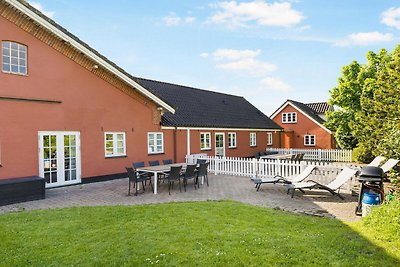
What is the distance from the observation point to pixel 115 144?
48.9 feet

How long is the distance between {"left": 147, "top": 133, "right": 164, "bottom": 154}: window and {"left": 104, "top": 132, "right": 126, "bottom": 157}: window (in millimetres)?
1639

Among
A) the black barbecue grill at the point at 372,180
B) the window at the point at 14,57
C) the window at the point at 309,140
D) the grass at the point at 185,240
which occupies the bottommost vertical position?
the grass at the point at 185,240

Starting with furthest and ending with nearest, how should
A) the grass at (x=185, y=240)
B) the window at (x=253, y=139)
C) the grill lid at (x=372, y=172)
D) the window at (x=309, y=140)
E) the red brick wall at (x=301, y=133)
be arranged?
the window at (x=309, y=140)
the red brick wall at (x=301, y=133)
the window at (x=253, y=139)
the grill lid at (x=372, y=172)
the grass at (x=185, y=240)

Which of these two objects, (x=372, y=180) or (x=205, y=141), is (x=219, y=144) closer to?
(x=205, y=141)

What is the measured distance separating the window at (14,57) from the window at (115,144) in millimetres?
4535

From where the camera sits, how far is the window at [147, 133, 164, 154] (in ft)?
54.3

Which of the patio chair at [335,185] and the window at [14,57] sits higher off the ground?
the window at [14,57]

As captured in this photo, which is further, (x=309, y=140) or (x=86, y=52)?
(x=309, y=140)

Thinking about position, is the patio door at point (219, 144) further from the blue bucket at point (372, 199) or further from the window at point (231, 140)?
the blue bucket at point (372, 199)

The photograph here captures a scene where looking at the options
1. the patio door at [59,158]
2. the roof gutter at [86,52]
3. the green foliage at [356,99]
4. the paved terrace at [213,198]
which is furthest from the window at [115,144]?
the green foliage at [356,99]

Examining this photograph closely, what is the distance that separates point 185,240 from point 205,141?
1502cm

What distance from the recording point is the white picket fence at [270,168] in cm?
1186

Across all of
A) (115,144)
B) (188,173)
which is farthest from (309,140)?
(188,173)

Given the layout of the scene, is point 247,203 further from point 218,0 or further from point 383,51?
point 383,51
